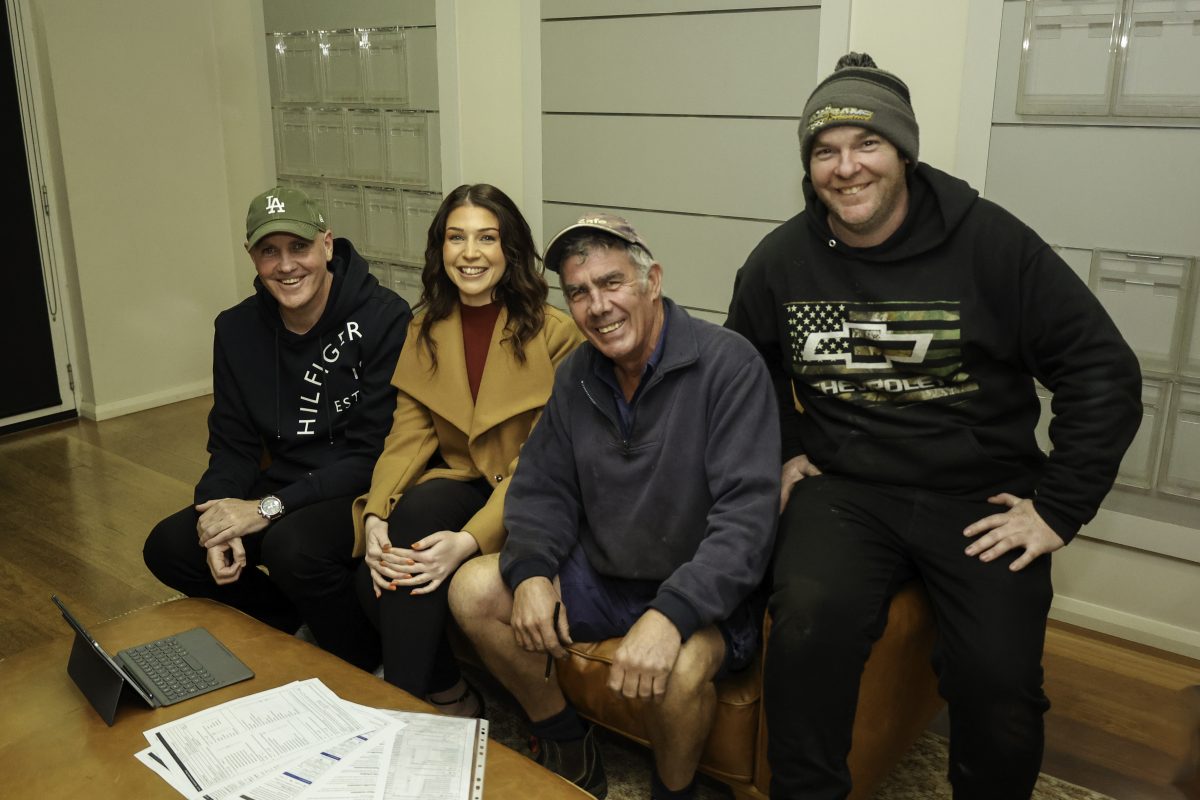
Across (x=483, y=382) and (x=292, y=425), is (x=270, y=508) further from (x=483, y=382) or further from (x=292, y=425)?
(x=483, y=382)

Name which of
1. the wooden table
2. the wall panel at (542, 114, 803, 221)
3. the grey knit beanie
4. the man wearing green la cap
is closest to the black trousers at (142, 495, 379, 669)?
the man wearing green la cap

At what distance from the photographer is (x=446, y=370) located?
230cm

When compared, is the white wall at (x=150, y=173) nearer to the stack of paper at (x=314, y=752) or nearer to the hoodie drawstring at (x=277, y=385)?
the hoodie drawstring at (x=277, y=385)

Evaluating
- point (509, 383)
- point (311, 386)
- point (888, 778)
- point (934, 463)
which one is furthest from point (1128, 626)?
point (311, 386)

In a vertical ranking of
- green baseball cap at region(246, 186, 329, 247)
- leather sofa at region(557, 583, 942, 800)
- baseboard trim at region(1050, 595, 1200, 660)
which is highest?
green baseball cap at region(246, 186, 329, 247)

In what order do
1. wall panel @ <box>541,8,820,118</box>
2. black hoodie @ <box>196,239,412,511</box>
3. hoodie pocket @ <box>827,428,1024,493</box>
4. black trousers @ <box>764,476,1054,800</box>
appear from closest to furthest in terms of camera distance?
black trousers @ <box>764,476,1054,800</box>, hoodie pocket @ <box>827,428,1024,493</box>, black hoodie @ <box>196,239,412,511</box>, wall panel @ <box>541,8,820,118</box>

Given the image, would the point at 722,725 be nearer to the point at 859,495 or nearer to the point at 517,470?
the point at 859,495

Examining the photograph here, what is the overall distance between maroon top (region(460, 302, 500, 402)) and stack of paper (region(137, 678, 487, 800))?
869 millimetres

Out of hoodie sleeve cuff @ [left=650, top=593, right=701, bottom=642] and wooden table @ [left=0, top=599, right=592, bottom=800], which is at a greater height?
hoodie sleeve cuff @ [left=650, top=593, right=701, bottom=642]

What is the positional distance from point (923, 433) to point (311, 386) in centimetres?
144

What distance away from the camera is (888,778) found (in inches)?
80.2

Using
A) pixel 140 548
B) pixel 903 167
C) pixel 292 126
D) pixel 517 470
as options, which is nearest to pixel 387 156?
pixel 292 126

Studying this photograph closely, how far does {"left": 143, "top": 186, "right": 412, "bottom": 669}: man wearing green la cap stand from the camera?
7.52ft

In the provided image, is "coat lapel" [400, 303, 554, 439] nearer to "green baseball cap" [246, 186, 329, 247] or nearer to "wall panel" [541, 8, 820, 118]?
"green baseball cap" [246, 186, 329, 247]
